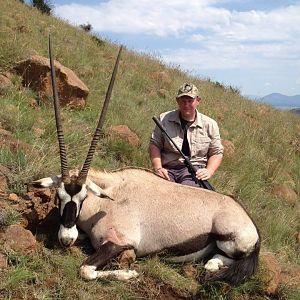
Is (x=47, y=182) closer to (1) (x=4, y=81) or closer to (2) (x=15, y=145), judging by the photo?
(2) (x=15, y=145)

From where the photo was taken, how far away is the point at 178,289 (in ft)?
13.1

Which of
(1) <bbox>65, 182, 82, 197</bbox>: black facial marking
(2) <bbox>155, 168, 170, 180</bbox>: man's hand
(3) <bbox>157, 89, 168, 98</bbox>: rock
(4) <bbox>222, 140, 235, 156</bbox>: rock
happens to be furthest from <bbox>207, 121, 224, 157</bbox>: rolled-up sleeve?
(3) <bbox>157, 89, 168, 98</bbox>: rock

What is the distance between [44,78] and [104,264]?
12.6ft

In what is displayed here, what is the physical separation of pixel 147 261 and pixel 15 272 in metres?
1.21

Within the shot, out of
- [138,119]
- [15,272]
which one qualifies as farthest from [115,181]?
[138,119]

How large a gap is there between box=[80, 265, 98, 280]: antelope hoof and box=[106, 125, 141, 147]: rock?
3027 mm

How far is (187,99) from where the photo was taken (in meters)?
5.36

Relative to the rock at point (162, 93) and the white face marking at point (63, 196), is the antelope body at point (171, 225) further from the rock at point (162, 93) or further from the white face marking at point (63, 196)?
the rock at point (162, 93)

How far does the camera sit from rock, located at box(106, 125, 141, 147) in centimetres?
669

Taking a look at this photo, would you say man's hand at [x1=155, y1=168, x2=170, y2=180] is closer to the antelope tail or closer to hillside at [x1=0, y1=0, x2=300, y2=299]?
hillside at [x1=0, y1=0, x2=300, y2=299]

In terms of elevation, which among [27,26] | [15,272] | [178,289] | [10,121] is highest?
[27,26]

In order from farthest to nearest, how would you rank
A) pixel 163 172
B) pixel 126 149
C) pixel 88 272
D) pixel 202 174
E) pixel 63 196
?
1. pixel 126 149
2. pixel 163 172
3. pixel 202 174
4. pixel 63 196
5. pixel 88 272

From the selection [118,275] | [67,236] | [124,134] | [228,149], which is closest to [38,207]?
[67,236]

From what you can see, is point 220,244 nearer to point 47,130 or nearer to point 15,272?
point 15,272
